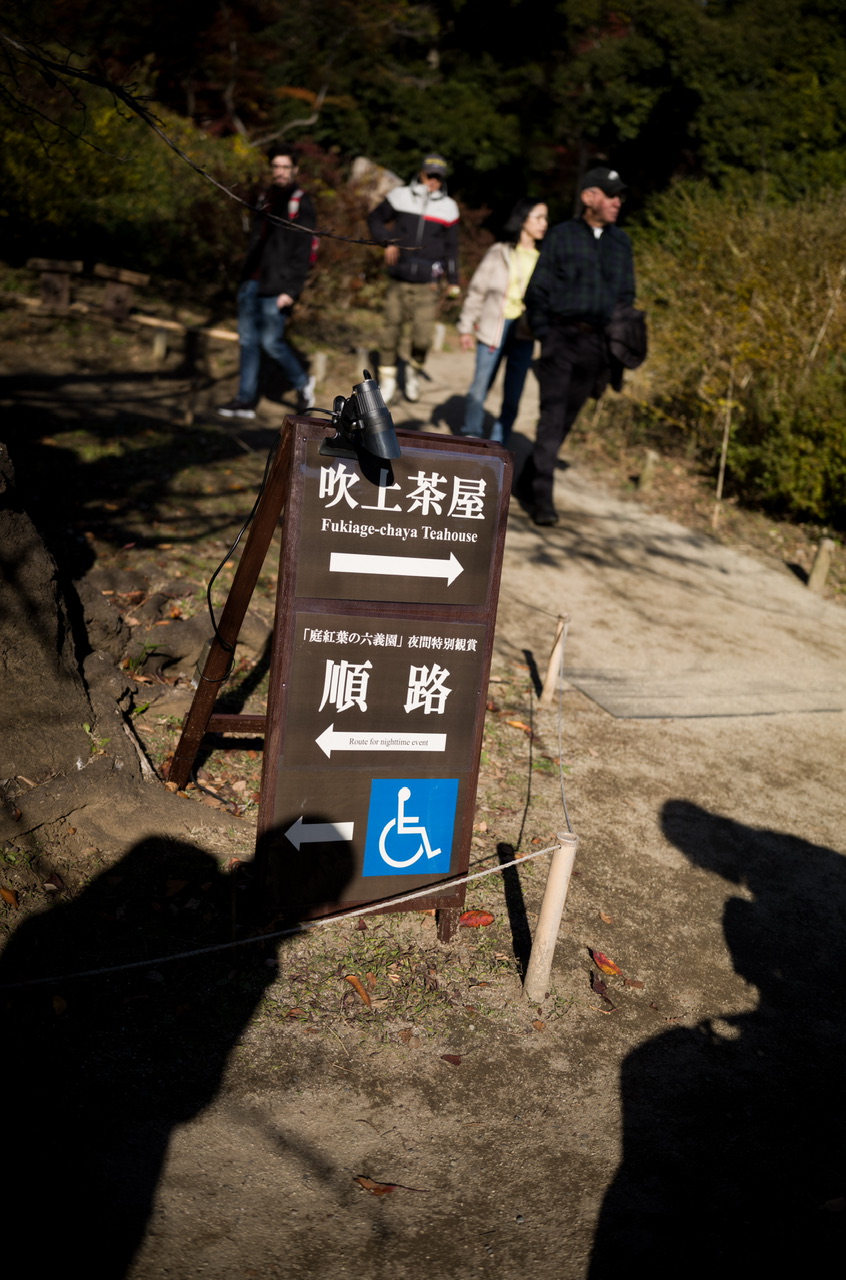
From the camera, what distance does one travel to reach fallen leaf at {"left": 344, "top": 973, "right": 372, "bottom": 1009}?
3.51 meters

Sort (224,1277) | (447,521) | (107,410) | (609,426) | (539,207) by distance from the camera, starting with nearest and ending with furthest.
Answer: (224,1277)
(447,521)
(539,207)
(107,410)
(609,426)

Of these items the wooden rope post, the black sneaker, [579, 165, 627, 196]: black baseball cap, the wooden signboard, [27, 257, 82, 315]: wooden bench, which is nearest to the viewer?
the wooden signboard

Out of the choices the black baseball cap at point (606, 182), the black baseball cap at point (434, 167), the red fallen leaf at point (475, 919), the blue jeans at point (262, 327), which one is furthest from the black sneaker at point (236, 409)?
the red fallen leaf at point (475, 919)

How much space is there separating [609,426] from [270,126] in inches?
615

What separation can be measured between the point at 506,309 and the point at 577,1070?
22.1 ft

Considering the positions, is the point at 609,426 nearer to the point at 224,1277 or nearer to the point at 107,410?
the point at 107,410

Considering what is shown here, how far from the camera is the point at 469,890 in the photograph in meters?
4.23

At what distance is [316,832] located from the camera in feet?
11.5

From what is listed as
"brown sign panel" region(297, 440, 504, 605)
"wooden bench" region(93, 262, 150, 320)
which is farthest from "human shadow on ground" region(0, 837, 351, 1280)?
"wooden bench" region(93, 262, 150, 320)

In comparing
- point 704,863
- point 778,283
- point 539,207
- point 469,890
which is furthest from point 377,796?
point 778,283

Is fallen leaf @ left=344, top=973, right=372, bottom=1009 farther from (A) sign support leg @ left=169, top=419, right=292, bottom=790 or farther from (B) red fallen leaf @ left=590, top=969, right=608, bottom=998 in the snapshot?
(A) sign support leg @ left=169, top=419, right=292, bottom=790

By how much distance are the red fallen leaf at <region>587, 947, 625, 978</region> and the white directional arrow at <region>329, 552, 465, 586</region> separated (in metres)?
1.66

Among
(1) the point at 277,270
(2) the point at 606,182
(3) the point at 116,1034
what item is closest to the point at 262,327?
(1) the point at 277,270

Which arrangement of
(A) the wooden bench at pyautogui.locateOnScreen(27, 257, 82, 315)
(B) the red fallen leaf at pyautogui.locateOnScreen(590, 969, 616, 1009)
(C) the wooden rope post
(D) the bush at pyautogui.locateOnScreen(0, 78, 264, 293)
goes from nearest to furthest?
(C) the wooden rope post < (B) the red fallen leaf at pyautogui.locateOnScreen(590, 969, 616, 1009) < (A) the wooden bench at pyautogui.locateOnScreen(27, 257, 82, 315) < (D) the bush at pyautogui.locateOnScreen(0, 78, 264, 293)
